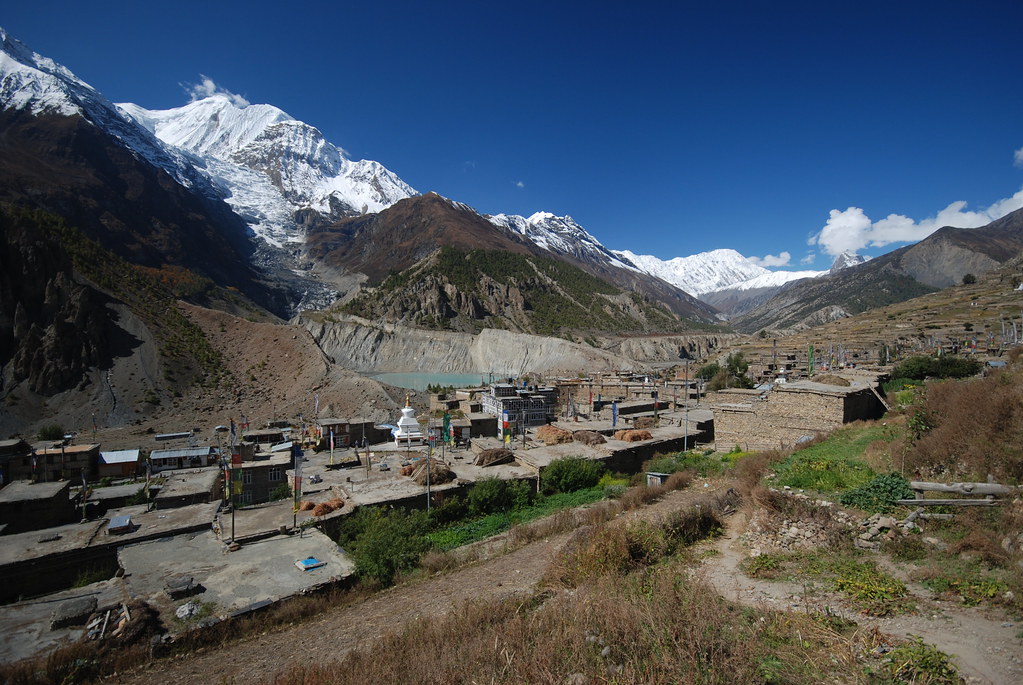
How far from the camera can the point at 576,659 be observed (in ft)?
17.0

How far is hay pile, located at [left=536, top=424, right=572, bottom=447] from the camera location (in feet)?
77.5

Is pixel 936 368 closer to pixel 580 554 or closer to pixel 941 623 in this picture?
pixel 941 623

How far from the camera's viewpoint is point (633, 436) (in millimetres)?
22266

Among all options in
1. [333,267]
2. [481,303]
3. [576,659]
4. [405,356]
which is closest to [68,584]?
[576,659]

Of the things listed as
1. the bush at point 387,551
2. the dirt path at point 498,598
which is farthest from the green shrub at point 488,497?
the dirt path at point 498,598

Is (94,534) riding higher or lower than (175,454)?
lower

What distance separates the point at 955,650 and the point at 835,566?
2202mm

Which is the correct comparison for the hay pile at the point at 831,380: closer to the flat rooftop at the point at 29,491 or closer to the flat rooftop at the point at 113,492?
the flat rooftop at the point at 113,492

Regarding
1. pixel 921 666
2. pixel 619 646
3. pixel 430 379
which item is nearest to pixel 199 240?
pixel 430 379

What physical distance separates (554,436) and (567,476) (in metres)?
5.69

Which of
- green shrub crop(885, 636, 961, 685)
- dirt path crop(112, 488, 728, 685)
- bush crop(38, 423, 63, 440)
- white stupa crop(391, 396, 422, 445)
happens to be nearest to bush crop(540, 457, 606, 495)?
A: dirt path crop(112, 488, 728, 685)

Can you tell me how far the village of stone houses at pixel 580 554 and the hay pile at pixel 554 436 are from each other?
2555 millimetres

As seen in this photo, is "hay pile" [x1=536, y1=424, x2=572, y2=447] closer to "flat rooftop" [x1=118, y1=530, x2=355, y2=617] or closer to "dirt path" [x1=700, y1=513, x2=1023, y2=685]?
"flat rooftop" [x1=118, y1=530, x2=355, y2=617]

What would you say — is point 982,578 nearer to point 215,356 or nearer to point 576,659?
point 576,659
